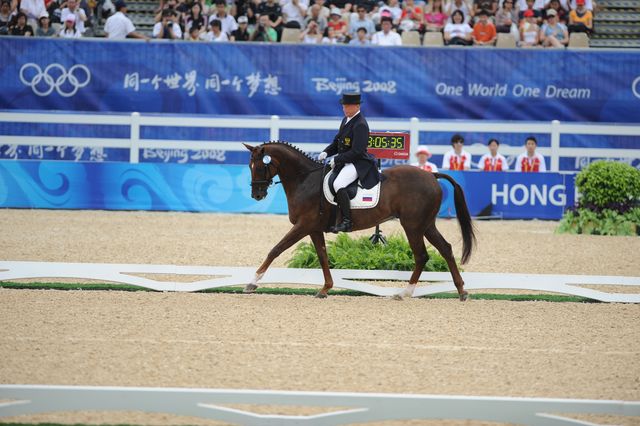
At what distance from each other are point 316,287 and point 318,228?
3.75 feet

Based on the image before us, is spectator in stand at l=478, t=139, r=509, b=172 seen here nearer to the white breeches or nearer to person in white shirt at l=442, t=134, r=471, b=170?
person in white shirt at l=442, t=134, r=471, b=170

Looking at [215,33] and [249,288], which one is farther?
[215,33]

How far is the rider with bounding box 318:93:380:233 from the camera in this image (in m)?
9.74

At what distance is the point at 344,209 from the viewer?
32.0 ft

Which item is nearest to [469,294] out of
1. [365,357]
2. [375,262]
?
[375,262]

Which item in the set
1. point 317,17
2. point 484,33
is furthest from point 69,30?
point 484,33

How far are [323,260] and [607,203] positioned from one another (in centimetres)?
750

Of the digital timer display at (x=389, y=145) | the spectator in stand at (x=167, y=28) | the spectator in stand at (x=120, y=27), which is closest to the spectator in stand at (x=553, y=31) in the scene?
the spectator in stand at (x=167, y=28)

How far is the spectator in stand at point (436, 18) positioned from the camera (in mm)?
20266

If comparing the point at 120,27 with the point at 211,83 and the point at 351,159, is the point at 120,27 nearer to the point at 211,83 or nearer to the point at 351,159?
the point at 211,83

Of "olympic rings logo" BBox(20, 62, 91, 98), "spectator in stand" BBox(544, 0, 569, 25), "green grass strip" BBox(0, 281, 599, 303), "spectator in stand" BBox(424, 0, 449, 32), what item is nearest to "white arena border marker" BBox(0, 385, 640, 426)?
"green grass strip" BBox(0, 281, 599, 303)

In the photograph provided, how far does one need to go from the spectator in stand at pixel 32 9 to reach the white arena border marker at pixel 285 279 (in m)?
10.9

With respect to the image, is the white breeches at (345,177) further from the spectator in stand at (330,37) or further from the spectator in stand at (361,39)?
the spectator in stand at (330,37)

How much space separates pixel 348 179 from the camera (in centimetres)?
978
